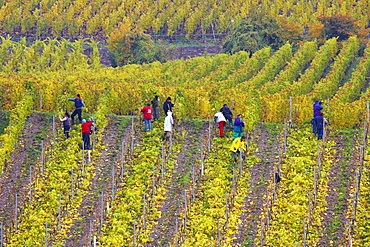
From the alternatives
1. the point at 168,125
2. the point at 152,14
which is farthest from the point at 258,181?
the point at 152,14

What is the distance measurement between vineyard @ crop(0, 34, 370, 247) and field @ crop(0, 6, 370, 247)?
0.04 metres

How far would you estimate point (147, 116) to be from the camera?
29844 mm

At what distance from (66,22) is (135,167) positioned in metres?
44.5

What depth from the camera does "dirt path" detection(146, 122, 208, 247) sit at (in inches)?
936

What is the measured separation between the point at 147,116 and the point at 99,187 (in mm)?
4326

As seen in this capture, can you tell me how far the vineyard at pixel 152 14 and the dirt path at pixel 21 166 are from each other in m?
37.5

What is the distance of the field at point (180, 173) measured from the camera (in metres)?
23.8

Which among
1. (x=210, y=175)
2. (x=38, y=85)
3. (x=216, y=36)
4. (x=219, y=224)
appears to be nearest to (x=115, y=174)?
(x=210, y=175)

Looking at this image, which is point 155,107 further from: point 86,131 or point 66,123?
point 86,131

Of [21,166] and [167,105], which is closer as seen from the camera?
[21,166]

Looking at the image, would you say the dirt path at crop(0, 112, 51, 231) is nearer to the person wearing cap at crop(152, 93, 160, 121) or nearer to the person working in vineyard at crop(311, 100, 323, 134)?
the person wearing cap at crop(152, 93, 160, 121)

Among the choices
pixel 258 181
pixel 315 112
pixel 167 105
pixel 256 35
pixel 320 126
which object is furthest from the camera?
pixel 256 35

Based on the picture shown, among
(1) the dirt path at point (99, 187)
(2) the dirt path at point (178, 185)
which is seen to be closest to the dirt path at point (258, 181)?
(2) the dirt path at point (178, 185)

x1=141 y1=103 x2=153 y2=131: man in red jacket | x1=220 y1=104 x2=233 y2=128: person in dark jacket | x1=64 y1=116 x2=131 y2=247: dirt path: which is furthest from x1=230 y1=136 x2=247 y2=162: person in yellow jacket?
x1=64 y1=116 x2=131 y2=247: dirt path
